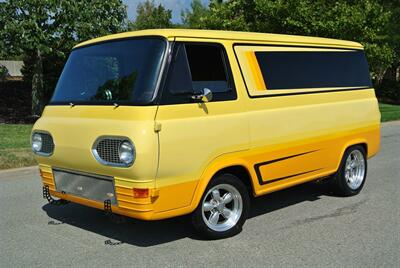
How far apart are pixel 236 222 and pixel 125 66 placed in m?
1.99

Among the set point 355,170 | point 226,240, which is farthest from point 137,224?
point 355,170

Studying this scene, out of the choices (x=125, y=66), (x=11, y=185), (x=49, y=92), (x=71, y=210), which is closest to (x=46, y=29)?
(x=49, y=92)

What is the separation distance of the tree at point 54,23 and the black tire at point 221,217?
1340cm

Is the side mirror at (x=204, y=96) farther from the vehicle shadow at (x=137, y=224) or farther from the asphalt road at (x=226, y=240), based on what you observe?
the asphalt road at (x=226, y=240)

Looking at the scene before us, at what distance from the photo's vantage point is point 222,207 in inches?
213

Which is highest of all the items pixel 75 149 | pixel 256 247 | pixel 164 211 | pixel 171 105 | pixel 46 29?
pixel 46 29

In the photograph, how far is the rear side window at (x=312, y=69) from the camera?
5.86 meters

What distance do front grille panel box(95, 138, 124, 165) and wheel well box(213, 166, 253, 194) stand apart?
1.13 meters

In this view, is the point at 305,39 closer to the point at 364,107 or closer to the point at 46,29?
the point at 364,107

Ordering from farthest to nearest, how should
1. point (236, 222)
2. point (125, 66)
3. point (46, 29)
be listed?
point (46, 29)
point (236, 222)
point (125, 66)

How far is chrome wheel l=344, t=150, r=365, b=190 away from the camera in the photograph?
7359mm

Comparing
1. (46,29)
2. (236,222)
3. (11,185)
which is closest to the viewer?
(236,222)

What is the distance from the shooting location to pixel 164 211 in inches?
188

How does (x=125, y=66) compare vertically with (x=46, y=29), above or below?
below
